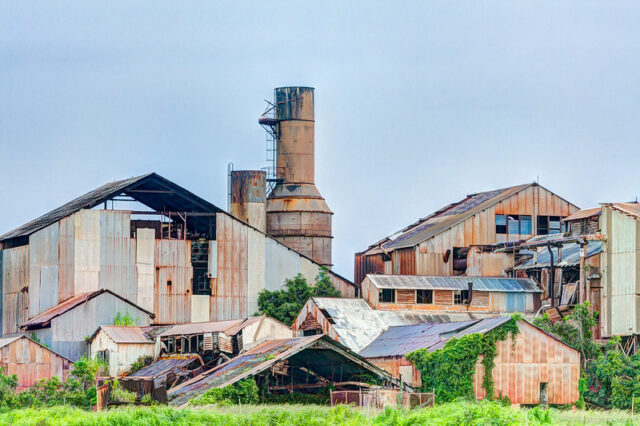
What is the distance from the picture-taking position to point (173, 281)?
54.1 metres

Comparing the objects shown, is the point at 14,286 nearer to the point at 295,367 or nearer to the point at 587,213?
the point at 295,367

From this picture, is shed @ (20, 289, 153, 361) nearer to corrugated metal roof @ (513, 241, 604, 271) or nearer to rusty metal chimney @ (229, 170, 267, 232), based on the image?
rusty metal chimney @ (229, 170, 267, 232)

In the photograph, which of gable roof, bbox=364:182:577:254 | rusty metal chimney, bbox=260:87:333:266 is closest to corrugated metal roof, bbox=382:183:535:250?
gable roof, bbox=364:182:577:254

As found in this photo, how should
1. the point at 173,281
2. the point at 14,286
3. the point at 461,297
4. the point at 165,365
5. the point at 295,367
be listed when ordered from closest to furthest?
1. the point at 295,367
2. the point at 165,365
3. the point at 14,286
4. the point at 173,281
5. the point at 461,297

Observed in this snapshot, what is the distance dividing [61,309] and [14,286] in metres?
3.55

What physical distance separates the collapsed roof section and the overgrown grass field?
330 centimetres

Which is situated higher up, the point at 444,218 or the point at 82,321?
the point at 444,218

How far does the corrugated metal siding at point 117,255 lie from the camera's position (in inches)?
2083

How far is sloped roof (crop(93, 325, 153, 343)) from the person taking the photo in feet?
161

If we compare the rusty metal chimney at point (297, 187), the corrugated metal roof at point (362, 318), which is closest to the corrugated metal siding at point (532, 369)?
the corrugated metal roof at point (362, 318)

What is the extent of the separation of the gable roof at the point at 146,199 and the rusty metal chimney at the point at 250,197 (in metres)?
7.12

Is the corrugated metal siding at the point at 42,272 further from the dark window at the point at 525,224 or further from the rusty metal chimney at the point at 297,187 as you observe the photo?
the dark window at the point at 525,224

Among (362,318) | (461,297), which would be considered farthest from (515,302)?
→ (362,318)

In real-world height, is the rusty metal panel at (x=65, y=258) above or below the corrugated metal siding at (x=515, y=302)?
above
